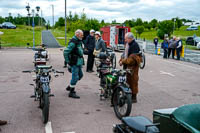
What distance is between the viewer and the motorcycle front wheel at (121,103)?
15.4 ft

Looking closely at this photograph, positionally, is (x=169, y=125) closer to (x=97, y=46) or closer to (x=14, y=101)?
(x=14, y=101)

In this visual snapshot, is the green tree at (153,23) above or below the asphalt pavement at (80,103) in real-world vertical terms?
above

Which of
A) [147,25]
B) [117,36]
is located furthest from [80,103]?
[147,25]

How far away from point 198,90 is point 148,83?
1.79 m

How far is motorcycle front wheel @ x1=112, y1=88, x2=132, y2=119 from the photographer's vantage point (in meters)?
4.71

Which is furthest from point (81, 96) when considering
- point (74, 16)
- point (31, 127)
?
point (74, 16)

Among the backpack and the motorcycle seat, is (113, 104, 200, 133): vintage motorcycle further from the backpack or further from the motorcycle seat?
Result: the backpack

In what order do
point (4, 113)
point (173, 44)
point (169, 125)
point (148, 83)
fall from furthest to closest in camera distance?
point (173, 44)
point (148, 83)
point (4, 113)
point (169, 125)

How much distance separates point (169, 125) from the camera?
2498 millimetres

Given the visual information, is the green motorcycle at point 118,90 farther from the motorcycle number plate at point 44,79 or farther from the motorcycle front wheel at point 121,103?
the motorcycle number plate at point 44,79

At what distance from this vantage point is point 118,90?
515cm

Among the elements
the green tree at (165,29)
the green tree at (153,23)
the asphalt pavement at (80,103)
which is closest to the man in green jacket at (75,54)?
the asphalt pavement at (80,103)

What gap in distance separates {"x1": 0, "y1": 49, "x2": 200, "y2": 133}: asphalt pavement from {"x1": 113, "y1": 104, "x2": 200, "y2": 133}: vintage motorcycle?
1.57m

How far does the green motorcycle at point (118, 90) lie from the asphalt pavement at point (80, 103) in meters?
0.24
